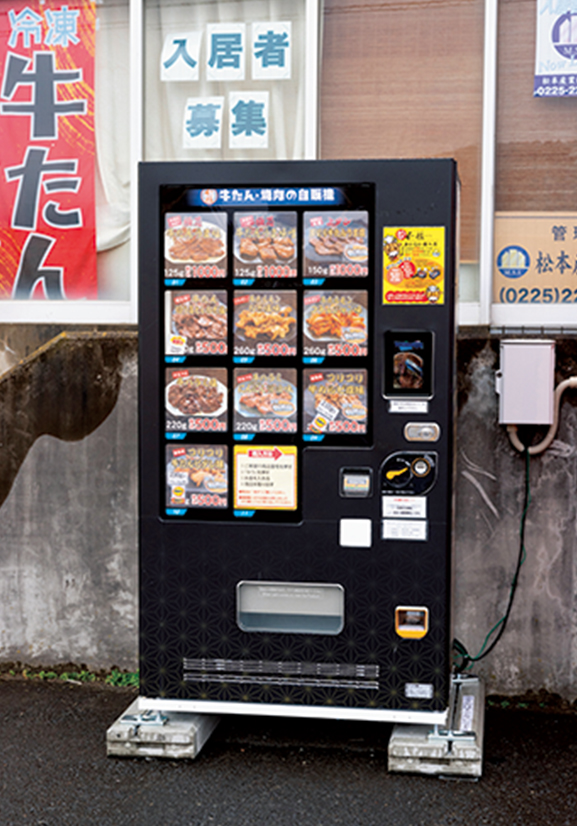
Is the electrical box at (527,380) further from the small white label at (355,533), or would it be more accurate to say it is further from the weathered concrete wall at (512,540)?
the small white label at (355,533)

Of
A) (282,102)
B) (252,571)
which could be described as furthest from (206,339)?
(282,102)

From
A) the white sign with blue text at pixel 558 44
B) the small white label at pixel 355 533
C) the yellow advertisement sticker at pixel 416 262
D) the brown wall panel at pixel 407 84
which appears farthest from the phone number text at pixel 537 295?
the small white label at pixel 355 533

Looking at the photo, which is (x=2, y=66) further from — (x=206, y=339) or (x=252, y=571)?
(x=252, y=571)

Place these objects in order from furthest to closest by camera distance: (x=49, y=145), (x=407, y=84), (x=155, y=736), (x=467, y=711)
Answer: (x=49, y=145)
(x=407, y=84)
(x=467, y=711)
(x=155, y=736)

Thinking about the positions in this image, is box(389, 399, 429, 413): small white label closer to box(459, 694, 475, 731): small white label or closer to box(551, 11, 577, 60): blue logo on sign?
box(459, 694, 475, 731): small white label

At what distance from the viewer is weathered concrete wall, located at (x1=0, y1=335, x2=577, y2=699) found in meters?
4.57

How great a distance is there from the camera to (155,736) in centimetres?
379

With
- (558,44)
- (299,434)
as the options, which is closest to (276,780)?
(299,434)

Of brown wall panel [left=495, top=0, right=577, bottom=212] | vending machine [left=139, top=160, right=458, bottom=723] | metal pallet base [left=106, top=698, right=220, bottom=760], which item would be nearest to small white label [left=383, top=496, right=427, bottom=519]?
vending machine [left=139, top=160, right=458, bottom=723]

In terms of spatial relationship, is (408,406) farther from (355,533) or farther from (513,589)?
(513,589)

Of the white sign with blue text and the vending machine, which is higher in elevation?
the white sign with blue text

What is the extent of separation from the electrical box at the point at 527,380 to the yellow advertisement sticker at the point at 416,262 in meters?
0.94

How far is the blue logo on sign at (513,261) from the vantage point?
4.78 meters

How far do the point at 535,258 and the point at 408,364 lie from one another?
1.59m
